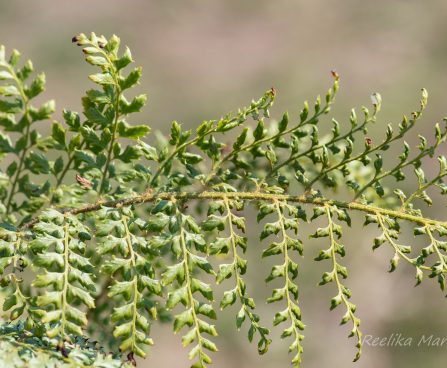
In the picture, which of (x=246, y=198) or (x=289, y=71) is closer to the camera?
(x=246, y=198)

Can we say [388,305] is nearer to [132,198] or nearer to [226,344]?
[226,344]

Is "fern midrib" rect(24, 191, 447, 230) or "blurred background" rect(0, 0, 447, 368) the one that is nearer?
"fern midrib" rect(24, 191, 447, 230)

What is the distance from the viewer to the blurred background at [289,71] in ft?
22.3

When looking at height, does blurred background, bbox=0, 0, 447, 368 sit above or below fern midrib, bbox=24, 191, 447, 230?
above

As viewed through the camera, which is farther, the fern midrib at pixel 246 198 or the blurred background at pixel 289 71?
the blurred background at pixel 289 71

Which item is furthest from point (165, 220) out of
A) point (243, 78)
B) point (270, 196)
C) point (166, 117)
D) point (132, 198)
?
point (243, 78)

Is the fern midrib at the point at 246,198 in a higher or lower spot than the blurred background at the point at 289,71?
lower

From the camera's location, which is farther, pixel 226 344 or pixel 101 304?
pixel 226 344

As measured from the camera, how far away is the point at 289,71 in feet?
37.4

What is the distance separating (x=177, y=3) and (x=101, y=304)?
12506mm

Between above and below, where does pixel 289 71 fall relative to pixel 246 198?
above

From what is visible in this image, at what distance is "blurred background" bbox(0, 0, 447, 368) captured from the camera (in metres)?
6.80

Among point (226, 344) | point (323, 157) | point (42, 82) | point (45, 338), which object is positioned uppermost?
point (226, 344)

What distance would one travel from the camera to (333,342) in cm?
684
